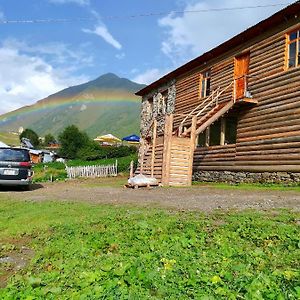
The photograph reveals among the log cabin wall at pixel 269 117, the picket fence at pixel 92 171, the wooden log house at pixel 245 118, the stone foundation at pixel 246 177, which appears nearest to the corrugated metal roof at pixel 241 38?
the wooden log house at pixel 245 118

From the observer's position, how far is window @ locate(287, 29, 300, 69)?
1603 centimetres

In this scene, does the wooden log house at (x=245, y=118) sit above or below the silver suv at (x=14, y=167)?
above

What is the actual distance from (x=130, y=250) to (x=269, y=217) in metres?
3.32

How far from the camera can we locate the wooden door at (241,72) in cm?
1907

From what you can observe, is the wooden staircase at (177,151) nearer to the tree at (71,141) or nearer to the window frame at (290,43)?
the window frame at (290,43)

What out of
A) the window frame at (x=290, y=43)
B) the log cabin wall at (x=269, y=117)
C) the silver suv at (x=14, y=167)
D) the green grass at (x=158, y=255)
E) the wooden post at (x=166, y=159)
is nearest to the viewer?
the green grass at (x=158, y=255)

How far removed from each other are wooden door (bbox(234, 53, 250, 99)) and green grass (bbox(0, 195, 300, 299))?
40.0ft

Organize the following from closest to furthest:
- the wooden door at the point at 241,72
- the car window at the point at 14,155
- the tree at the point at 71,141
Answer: the car window at the point at 14,155 → the wooden door at the point at 241,72 → the tree at the point at 71,141

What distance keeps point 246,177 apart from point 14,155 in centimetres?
1129

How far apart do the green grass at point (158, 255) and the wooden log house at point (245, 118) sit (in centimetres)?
913

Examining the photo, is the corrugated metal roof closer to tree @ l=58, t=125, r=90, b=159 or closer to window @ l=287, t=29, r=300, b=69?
window @ l=287, t=29, r=300, b=69

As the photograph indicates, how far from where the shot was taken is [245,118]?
741 inches

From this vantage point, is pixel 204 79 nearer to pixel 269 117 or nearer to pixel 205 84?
pixel 205 84

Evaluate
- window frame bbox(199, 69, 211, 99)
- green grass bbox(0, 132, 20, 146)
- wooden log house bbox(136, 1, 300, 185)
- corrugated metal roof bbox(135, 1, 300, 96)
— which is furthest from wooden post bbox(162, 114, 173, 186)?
green grass bbox(0, 132, 20, 146)
